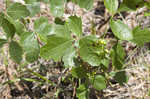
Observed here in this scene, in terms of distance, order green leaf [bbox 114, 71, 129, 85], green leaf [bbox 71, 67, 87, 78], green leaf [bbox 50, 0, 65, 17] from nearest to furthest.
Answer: green leaf [bbox 50, 0, 65, 17] → green leaf [bbox 71, 67, 87, 78] → green leaf [bbox 114, 71, 129, 85]

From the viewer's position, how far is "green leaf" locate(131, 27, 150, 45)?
1.21 m

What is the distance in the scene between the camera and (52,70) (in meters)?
1.89

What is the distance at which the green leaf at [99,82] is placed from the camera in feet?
4.50

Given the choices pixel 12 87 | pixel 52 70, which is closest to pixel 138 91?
pixel 52 70

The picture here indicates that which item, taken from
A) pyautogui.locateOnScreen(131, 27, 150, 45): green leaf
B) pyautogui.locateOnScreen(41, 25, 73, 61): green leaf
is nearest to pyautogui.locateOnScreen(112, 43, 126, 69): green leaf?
pyautogui.locateOnScreen(131, 27, 150, 45): green leaf

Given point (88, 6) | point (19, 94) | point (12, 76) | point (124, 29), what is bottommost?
point (19, 94)

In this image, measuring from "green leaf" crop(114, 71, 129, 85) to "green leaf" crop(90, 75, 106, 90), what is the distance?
7.8 inches

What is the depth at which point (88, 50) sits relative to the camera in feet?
3.91

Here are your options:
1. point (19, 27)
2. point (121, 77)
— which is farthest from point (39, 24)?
point (121, 77)

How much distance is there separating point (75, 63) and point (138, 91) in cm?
78

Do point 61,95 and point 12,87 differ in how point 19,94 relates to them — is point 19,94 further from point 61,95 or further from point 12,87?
point 61,95

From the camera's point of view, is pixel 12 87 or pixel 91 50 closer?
pixel 91 50

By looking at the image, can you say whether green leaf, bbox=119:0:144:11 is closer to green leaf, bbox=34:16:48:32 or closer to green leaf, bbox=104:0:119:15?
green leaf, bbox=104:0:119:15

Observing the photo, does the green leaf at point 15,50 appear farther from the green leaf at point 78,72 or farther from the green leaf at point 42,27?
the green leaf at point 78,72
